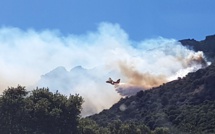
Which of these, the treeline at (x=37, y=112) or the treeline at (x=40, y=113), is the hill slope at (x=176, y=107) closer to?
the treeline at (x=40, y=113)

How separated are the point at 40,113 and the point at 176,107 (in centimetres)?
7148

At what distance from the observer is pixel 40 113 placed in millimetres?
68812

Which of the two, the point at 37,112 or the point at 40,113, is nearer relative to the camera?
the point at 37,112

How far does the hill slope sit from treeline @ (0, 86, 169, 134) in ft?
132

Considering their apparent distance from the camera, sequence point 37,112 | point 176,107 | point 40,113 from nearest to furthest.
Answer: point 37,112, point 40,113, point 176,107

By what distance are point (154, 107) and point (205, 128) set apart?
117 feet

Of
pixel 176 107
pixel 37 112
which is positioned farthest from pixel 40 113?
pixel 176 107

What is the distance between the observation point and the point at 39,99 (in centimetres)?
7225

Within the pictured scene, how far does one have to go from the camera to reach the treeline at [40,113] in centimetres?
6700

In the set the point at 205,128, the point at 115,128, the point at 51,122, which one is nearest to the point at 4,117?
the point at 51,122

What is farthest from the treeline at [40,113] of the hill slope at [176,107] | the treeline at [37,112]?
the hill slope at [176,107]

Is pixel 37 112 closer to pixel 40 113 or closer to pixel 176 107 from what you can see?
pixel 40 113

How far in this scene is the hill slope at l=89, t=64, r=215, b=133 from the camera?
118250 millimetres

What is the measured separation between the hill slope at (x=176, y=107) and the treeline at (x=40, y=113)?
40.2 m
